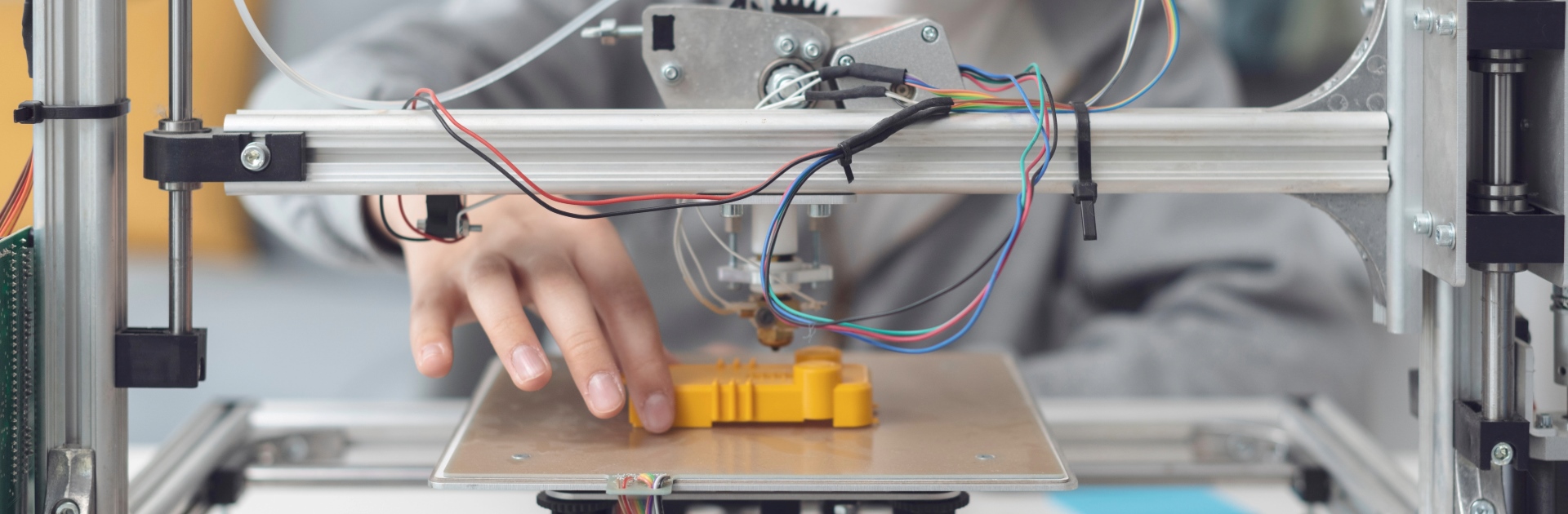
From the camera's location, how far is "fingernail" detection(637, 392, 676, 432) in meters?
0.85

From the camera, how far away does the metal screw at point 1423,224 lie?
73 centimetres

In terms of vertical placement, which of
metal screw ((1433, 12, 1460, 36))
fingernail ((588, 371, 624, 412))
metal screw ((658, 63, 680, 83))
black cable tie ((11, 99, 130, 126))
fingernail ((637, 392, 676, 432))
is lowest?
fingernail ((637, 392, 676, 432))

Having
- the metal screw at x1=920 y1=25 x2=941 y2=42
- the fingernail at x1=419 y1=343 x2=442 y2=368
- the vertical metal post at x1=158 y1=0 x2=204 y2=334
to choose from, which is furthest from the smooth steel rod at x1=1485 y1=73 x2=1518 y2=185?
the vertical metal post at x1=158 y1=0 x2=204 y2=334

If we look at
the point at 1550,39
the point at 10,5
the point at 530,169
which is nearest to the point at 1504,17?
the point at 1550,39

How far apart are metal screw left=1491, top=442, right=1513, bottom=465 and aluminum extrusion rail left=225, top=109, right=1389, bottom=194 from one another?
7.0 inches

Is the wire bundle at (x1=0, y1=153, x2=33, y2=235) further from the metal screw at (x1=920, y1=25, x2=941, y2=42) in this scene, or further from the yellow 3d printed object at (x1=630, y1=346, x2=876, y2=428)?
the metal screw at (x1=920, y1=25, x2=941, y2=42)

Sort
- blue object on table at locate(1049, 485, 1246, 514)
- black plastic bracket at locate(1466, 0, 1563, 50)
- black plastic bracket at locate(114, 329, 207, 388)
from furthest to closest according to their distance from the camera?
blue object on table at locate(1049, 485, 1246, 514), black plastic bracket at locate(114, 329, 207, 388), black plastic bracket at locate(1466, 0, 1563, 50)

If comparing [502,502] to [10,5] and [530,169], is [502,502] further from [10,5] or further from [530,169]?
[10,5]

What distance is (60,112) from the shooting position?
0.73 m

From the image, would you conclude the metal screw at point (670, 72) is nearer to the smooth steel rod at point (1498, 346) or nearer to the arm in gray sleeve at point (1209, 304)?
the smooth steel rod at point (1498, 346)

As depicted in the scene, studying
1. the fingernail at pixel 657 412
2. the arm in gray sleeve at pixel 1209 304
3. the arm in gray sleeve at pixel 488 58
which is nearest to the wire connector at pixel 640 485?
the fingernail at pixel 657 412

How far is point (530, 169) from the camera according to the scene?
2.51ft

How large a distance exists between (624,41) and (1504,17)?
1210 mm

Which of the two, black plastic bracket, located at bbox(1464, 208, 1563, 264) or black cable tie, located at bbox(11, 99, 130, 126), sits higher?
black cable tie, located at bbox(11, 99, 130, 126)
